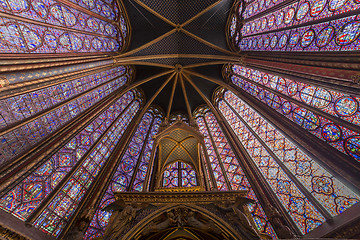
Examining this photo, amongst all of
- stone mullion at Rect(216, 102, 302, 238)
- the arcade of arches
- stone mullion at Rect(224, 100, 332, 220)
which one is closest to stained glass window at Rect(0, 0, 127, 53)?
the arcade of arches

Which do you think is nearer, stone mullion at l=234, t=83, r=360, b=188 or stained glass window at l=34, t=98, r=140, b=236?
stone mullion at l=234, t=83, r=360, b=188

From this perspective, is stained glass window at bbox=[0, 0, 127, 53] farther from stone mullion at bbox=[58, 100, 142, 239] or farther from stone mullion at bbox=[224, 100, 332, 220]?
stone mullion at bbox=[224, 100, 332, 220]

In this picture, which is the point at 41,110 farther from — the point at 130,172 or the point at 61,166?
the point at 130,172

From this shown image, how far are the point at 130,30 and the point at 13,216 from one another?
10236mm

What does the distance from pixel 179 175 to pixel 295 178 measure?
473 centimetres

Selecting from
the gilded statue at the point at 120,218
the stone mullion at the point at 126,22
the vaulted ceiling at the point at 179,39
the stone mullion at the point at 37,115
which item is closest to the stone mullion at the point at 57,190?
the stone mullion at the point at 37,115

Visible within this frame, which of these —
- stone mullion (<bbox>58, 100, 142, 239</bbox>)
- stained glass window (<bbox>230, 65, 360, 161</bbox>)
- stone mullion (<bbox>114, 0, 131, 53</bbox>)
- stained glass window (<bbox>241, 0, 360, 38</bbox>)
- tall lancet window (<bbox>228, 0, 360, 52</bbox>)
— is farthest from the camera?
stone mullion (<bbox>114, 0, 131, 53</bbox>)

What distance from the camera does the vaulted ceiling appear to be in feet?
33.3

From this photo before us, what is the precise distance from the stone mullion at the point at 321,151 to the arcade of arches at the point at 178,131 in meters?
0.03

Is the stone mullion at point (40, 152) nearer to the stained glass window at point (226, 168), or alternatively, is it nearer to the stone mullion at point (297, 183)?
the stained glass window at point (226, 168)

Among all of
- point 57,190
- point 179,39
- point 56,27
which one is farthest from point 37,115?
point 179,39

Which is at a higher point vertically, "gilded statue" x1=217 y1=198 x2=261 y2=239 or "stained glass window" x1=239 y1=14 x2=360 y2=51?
"stained glass window" x1=239 y1=14 x2=360 y2=51

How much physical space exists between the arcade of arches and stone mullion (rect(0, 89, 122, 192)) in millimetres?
34

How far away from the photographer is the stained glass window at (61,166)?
4.61m
